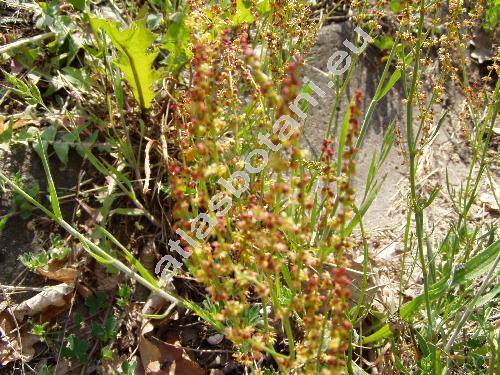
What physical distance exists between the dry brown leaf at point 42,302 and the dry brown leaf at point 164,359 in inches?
13.3

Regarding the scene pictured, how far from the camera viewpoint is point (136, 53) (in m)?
1.97

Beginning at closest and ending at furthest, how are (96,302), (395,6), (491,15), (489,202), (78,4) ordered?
1. (96,302)
2. (78,4)
3. (489,202)
4. (395,6)
5. (491,15)

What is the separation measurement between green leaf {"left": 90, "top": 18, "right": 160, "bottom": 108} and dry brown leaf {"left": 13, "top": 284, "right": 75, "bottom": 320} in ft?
2.81

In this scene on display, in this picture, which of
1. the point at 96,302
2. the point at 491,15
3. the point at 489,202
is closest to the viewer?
the point at 96,302

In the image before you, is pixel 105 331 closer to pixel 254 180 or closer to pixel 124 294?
pixel 124 294

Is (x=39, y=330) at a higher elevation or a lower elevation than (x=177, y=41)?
lower

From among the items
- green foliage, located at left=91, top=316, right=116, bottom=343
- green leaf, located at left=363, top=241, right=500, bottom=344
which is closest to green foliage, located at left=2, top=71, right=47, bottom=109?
green foliage, located at left=91, top=316, right=116, bottom=343

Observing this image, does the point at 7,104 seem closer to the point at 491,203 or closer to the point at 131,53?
the point at 131,53

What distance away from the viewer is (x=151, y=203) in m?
2.14

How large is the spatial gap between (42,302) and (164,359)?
495mm

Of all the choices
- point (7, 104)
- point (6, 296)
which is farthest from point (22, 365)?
point (7, 104)

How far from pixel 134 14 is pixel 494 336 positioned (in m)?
2.16

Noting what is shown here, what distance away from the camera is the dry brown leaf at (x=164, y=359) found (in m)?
1.85

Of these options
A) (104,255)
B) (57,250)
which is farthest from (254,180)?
(57,250)
